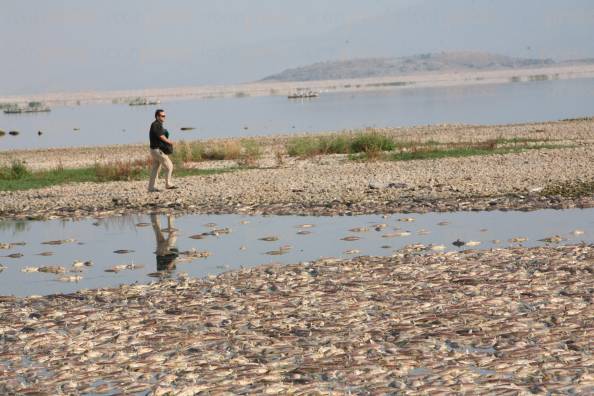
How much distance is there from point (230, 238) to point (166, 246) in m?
1.18

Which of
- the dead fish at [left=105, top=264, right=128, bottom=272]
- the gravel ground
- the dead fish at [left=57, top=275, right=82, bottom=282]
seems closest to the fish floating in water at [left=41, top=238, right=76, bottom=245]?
the dead fish at [left=105, top=264, right=128, bottom=272]

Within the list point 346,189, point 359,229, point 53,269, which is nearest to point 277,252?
point 359,229

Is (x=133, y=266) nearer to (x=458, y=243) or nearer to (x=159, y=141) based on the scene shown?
(x=458, y=243)

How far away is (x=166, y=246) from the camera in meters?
17.5

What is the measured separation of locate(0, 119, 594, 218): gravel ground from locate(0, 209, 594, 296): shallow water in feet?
3.55

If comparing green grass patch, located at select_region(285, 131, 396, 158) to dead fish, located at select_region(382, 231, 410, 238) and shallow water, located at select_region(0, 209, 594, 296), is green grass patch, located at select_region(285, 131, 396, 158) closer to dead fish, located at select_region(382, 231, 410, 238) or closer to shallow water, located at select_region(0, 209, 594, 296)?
shallow water, located at select_region(0, 209, 594, 296)

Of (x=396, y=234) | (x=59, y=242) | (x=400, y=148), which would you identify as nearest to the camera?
(x=396, y=234)

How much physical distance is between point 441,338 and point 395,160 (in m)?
19.6

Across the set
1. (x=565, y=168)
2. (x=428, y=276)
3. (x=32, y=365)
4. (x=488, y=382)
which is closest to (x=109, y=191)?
(x=565, y=168)

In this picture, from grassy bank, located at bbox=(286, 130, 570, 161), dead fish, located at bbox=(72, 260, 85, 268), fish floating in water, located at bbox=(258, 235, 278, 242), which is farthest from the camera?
grassy bank, located at bbox=(286, 130, 570, 161)

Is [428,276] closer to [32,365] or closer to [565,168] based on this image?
[32,365]

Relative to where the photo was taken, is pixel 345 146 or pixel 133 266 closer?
pixel 133 266

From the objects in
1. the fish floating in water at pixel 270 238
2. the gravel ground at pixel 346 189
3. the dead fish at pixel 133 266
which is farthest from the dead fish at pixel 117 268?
the gravel ground at pixel 346 189

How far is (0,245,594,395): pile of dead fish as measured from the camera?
9023 millimetres
